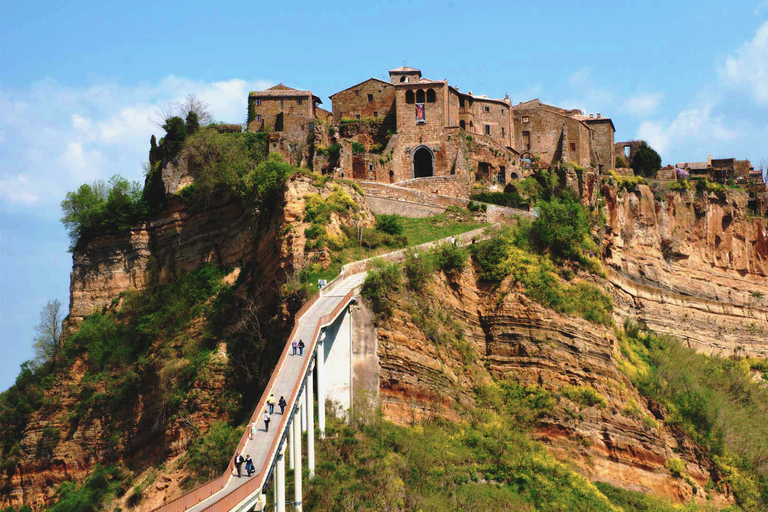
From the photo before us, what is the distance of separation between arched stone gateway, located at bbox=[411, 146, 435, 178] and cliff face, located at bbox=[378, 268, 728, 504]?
16940mm

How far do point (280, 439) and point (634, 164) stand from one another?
48552mm

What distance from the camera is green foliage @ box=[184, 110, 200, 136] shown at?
216 feet

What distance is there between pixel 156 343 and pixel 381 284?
16.1 metres

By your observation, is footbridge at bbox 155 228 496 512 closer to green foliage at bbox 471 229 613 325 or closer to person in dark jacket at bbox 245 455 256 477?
person in dark jacket at bbox 245 455 256 477

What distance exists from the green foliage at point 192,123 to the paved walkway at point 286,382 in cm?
2086

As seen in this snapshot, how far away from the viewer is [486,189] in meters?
A: 67.1

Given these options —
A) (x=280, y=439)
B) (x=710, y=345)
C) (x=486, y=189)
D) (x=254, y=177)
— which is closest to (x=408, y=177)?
(x=486, y=189)

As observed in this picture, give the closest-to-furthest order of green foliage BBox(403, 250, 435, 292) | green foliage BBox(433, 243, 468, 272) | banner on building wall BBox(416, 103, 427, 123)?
green foliage BBox(403, 250, 435, 292)
green foliage BBox(433, 243, 468, 272)
banner on building wall BBox(416, 103, 427, 123)

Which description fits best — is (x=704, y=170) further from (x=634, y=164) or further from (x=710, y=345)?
(x=710, y=345)

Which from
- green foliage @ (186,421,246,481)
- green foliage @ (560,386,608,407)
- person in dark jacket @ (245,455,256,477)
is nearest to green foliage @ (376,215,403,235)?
green foliage @ (560,386,608,407)

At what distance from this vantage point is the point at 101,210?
66.4 metres

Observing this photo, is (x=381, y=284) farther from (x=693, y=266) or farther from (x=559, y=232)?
(x=693, y=266)

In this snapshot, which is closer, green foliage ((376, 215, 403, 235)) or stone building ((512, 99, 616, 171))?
green foliage ((376, 215, 403, 235))

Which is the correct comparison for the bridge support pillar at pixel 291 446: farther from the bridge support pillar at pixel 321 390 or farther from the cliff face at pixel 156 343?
the cliff face at pixel 156 343
